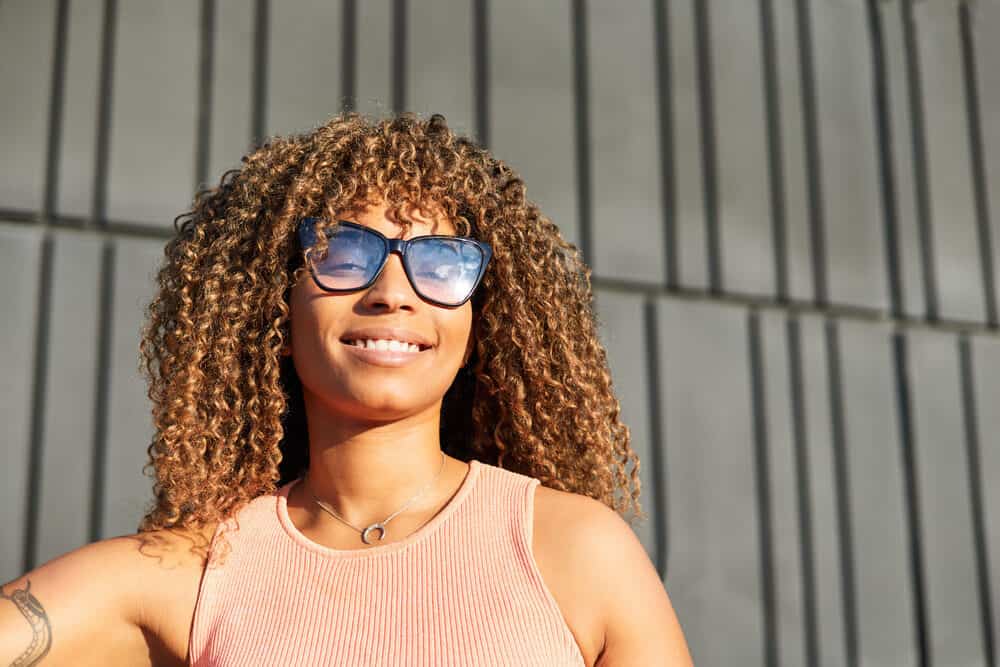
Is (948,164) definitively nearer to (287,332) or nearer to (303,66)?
(303,66)

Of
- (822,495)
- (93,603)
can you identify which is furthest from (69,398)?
(822,495)

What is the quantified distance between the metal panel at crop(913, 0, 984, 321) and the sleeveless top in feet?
10.1

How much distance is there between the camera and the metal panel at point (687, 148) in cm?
398

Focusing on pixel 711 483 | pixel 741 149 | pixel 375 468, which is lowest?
pixel 711 483

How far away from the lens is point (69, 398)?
3.07 metres

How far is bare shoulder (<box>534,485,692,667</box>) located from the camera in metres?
1.74

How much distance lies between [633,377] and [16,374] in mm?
1885

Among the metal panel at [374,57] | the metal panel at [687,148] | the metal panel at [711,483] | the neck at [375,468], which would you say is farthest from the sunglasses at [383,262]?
the metal panel at [687,148]

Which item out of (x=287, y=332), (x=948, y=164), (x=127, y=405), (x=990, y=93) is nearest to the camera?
(x=287, y=332)

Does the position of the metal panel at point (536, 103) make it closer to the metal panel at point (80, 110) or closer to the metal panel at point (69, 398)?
the metal panel at point (80, 110)

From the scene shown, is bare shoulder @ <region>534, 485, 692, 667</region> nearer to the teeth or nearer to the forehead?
the teeth

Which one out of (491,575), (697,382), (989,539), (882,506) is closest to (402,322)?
(491,575)

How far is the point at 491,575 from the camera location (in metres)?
1.77

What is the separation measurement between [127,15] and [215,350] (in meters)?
1.66
